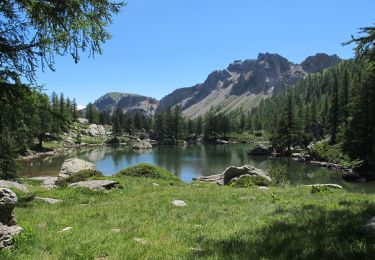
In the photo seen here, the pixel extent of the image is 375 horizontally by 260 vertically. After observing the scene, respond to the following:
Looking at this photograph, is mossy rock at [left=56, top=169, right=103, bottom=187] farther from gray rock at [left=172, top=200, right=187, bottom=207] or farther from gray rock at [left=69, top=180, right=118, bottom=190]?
gray rock at [left=172, top=200, right=187, bottom=207]

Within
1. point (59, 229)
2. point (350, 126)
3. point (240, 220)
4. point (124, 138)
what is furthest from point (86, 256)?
point (124, 138)

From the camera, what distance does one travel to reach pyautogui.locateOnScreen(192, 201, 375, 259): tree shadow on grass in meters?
7.50

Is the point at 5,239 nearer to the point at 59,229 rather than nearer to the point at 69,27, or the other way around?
the point at 59,229

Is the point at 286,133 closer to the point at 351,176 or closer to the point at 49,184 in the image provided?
the point at 351,176

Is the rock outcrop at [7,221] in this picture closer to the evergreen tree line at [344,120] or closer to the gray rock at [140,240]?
the gray rock at [140,240]

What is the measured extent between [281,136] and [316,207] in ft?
303

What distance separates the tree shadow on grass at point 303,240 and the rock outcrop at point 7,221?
4498 mm

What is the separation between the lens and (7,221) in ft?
30.1

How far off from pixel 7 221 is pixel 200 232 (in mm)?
5160

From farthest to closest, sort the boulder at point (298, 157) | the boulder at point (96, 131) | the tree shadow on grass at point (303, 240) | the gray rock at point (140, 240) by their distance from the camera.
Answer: the boulder at point (96, 131)
the boulder at point (298, 157)
the gray rock at point (140, 240)
the tree shadow on grass at point (303, 240)

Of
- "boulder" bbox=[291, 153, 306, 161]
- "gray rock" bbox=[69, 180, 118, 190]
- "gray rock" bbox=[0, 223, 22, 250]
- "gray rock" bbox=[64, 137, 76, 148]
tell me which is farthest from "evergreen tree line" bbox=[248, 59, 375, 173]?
"gray rock" bbox=[64, 137, 76, 148]

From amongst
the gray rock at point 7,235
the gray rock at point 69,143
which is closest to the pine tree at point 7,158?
the gray rock at point 7,235

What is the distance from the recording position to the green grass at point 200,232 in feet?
26.2

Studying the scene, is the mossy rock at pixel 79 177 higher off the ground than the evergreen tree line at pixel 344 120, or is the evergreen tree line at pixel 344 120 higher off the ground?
the evergreen tree line at pixel 344 120
